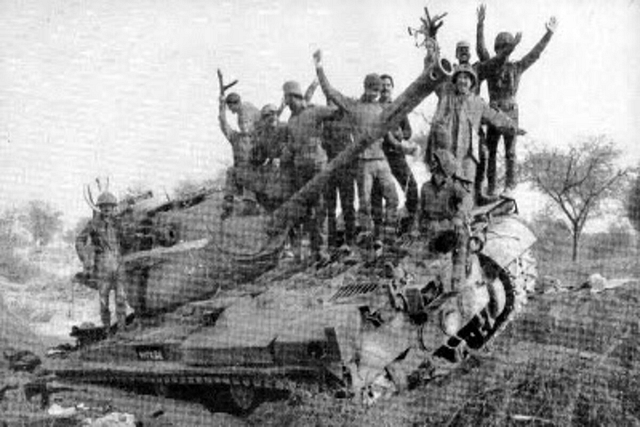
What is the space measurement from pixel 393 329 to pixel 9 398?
468cm

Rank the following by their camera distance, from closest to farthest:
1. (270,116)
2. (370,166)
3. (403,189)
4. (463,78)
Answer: (463,78) < (370,166) < (403,189) < (270,116)

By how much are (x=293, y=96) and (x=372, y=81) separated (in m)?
1.25

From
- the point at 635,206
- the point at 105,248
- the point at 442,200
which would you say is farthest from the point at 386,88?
the point at 635,206

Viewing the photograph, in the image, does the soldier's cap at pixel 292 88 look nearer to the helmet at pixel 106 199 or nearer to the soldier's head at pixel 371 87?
the soldier's head at pixel 371 87

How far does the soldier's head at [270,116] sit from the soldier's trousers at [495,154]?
119 inches

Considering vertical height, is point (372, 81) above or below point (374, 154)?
above

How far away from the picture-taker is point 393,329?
7.02 m

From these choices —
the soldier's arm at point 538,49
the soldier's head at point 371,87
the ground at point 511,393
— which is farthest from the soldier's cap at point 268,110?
the ground at point 511,393

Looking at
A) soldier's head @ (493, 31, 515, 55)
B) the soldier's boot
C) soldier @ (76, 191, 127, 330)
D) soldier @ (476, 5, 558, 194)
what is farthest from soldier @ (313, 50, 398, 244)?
soldier @ (76, 191, 127, 330)

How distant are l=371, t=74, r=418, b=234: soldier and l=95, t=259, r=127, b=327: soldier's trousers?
11.9ft

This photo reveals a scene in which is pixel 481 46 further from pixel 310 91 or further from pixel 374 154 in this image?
pixel 310 91

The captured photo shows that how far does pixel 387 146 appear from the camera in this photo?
10406 mm

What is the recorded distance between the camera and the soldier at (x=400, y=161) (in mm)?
10005

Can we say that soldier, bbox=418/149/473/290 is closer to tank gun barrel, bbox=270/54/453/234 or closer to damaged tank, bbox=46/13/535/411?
damaged tank, bbox=46/13/535/411
